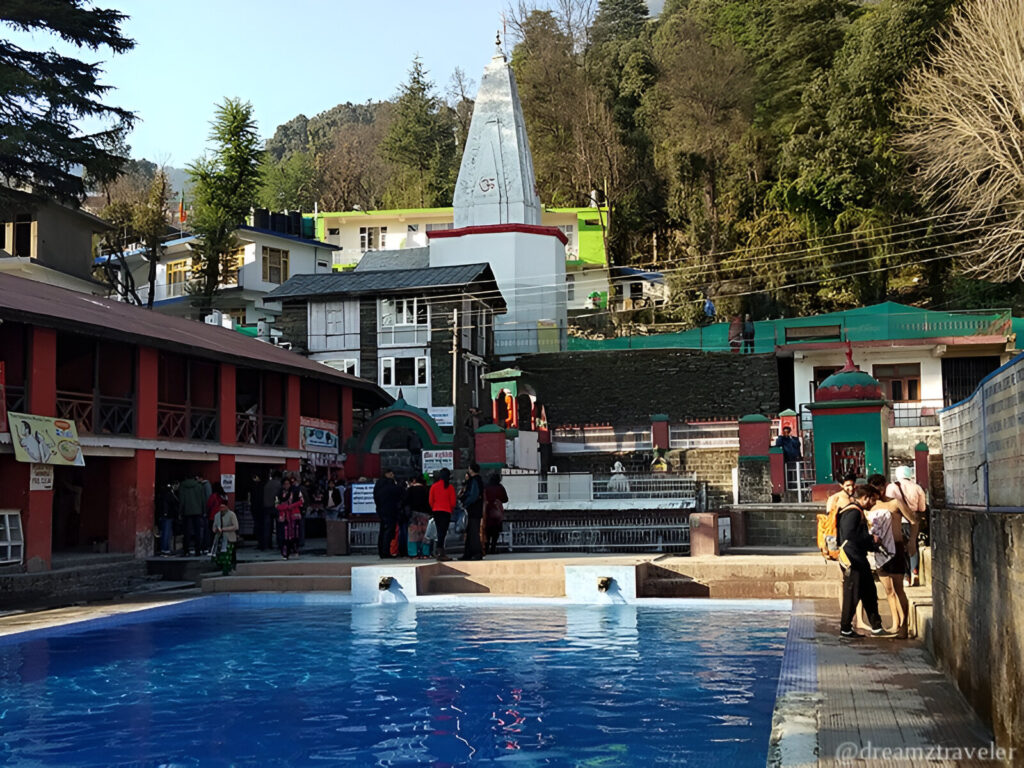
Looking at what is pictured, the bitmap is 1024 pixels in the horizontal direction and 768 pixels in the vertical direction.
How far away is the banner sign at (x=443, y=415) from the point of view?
39.4m

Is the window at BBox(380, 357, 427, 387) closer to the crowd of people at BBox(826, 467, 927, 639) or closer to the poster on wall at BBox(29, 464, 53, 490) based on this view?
the poster on wall at BBox(29, 464, 53, 490)

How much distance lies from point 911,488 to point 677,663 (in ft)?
16.0

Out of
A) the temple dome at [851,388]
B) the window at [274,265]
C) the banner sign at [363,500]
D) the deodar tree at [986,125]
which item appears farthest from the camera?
the window at [274,265]

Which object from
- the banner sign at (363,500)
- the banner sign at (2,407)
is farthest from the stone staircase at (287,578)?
the banner sign at (2,407)

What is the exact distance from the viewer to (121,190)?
77875mm

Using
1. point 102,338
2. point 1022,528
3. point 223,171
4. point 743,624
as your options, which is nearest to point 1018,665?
point 1022,528

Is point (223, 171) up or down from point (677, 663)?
up

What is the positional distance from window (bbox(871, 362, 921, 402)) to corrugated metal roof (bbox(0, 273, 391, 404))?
20883 millimetres

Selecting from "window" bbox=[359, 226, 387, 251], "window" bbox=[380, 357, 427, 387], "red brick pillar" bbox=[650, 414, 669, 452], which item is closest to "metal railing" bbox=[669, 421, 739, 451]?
"red brick pillar" bbox=[650, 414, 669, 452]

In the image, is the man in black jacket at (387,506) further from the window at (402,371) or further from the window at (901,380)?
the window at (901,380)

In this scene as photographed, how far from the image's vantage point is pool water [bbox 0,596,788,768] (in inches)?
333

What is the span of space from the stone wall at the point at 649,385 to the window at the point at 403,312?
194 inches

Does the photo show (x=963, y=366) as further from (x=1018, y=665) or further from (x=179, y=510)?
(x=1018, y=665)

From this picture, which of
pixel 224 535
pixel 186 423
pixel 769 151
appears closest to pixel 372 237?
pixel 769 151
